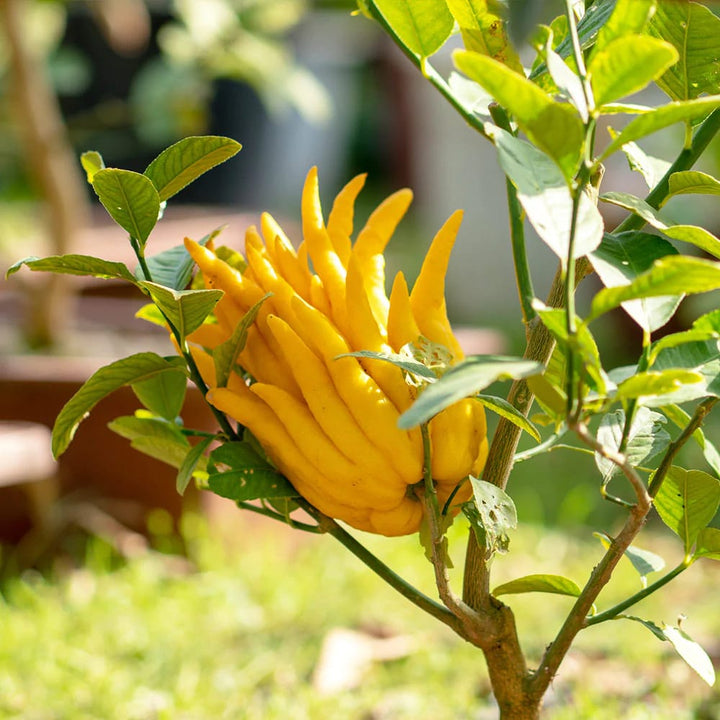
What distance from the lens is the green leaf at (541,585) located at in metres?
0.57

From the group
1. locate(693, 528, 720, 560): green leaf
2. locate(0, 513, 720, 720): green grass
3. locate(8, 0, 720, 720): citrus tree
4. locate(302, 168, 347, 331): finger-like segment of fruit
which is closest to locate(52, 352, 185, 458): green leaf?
locate(8, 0, 720, 720): citrus tree

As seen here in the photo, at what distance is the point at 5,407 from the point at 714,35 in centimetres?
161

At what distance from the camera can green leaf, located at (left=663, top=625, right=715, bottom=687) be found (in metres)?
0.53

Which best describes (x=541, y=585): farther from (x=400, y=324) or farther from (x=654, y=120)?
(x=654, y=120)

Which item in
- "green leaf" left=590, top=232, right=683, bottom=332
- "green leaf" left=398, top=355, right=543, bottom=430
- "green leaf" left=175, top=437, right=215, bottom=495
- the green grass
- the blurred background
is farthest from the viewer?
the blurred background

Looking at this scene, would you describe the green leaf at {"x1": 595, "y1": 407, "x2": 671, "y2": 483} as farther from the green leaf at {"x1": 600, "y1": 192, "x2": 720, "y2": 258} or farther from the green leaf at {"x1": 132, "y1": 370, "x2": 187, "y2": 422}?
the green leaf at {"x1": 132, "y1": 370, "x2": 187, "y2": 422}

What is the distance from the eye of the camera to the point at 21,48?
6.10ft

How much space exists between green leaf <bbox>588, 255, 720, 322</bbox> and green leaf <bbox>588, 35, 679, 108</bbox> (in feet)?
0.24

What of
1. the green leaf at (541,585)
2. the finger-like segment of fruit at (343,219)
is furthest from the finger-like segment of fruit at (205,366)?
the green leaf at (541,585)

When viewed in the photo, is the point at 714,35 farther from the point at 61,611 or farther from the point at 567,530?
the point at 567,530

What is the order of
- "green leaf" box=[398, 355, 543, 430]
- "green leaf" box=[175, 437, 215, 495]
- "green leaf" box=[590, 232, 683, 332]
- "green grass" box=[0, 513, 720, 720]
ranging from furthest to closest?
1. "green grass" box=[0, 513, 720, 720]
2. "green leaf" box=[175, 437, 215, 495]
3. "green leaf" box=[590, 232, 683, 332]
4. "green leaf" box=[398, 355, 543, 430]

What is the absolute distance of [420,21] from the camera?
0.52 metres

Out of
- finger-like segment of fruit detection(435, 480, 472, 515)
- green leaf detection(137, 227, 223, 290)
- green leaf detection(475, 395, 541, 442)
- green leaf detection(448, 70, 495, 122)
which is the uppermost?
green leaf detection(448, 70, 495, 122)

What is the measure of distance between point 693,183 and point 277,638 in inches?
41.8
